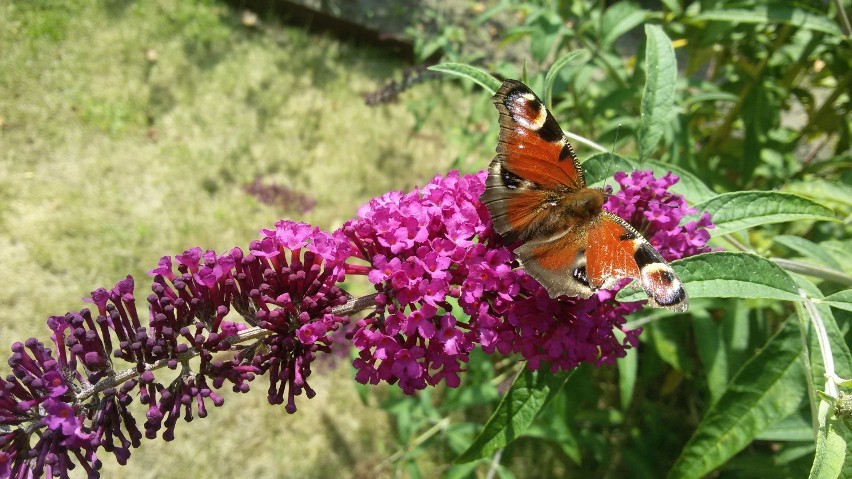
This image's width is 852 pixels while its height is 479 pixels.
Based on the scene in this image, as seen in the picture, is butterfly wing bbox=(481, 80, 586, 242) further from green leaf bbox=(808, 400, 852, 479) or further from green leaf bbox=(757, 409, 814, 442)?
green leaf bbox=(757, 409, 814, 442)

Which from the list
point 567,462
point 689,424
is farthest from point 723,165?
point 567,462

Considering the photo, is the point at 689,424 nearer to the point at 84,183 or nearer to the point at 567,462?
the point at 567,462

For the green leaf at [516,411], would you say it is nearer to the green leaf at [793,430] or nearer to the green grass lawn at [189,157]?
the green leaf at [793,430]

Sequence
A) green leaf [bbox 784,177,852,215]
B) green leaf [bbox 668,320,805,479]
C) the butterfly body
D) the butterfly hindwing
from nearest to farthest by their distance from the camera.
Result: 1. the butterfly hindwing
2. the butterfly body
3. green leaf [bbox 668,320,805,479]
4. green leaf [bbox 784,177,852,215]

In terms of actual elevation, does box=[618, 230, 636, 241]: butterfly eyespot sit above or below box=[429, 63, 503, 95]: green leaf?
below

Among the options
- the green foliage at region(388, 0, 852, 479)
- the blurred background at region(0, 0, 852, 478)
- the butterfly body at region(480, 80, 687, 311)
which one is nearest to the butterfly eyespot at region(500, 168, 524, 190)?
the butterfly body at region(480, 80, 687, 311)

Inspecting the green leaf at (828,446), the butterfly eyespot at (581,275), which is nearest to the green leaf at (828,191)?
the green leaf at (828,446)
